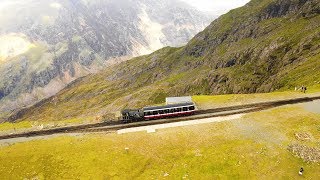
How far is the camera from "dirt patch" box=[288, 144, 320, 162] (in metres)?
57.6

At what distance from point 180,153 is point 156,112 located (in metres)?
23.3

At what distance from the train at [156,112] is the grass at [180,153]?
10.5m

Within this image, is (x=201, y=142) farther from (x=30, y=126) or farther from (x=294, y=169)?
(x=30, y=126)

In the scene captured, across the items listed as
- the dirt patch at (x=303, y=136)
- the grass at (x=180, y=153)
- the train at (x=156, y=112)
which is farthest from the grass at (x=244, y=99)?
the dirt patch at (x=303, y=136)

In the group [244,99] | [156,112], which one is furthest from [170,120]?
[244,99]

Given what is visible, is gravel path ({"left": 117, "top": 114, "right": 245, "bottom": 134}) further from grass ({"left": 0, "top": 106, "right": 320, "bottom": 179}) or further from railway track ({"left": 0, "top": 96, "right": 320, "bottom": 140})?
railway track ({"left": 0, "top": 96, "right": 320, "bottom": 140})

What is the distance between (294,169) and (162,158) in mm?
23497

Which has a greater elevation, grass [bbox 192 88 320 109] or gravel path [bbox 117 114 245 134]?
grass [bbox 192 88 320 109]

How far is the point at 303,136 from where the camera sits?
64.5 meters

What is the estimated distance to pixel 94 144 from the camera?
7081cm

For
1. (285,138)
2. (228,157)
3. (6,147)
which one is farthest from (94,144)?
(285,138)

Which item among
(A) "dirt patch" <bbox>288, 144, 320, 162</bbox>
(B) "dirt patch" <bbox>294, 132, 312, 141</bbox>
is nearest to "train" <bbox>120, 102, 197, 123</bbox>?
(B) "dirt patch" <bbox>294, 132, 312, 141</bbox>

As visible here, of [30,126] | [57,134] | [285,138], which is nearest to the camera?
[285,138]

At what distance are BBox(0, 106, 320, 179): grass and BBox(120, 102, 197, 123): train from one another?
34.6ft
